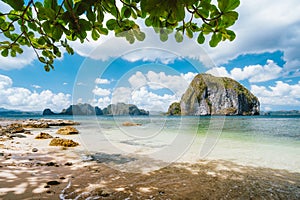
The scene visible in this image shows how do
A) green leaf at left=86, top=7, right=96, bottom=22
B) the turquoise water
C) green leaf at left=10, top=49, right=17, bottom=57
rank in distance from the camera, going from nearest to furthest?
green leaf at left=86, top=7, right=96, bottom=22
green leaf at left=10, top=49, right=17, bottom=57
the turquoise water

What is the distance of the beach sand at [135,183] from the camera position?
2.44m

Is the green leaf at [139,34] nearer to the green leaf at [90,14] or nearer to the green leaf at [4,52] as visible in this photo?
the green leaf at [90,14]

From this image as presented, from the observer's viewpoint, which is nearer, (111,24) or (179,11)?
(179,11)

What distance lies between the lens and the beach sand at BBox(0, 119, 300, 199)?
2.44 meters

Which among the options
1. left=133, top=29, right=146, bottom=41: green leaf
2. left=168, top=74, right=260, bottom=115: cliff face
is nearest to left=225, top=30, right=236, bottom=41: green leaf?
left=133, top=29, right=146, bottom=41: green leaf

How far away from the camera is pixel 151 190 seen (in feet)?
8.80

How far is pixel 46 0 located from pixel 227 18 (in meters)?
1.38

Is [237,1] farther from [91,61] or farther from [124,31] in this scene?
[91,61]

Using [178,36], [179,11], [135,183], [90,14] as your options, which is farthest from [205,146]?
[90,14]

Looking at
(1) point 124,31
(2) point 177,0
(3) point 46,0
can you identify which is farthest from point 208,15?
(3) point 46,0

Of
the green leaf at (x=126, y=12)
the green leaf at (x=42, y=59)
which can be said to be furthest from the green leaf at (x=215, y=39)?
the green leaf at (x=42, y=59)

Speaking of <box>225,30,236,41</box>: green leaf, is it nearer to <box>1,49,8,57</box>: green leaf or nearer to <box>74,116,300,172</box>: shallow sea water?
<box>1,49,8,57</box>: green leaf

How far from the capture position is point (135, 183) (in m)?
2.96

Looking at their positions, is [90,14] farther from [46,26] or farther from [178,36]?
[178,36]
